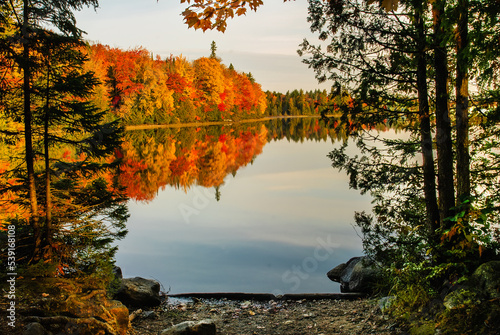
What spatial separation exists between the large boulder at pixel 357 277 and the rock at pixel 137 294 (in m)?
4.15

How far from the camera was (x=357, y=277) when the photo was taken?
8.60 m

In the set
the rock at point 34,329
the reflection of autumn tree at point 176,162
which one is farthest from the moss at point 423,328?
the reflection of autumn tree at point 176,162

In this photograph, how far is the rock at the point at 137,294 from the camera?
752 cm

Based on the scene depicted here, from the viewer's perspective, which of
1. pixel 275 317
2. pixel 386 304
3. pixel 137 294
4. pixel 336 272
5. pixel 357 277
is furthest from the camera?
pixel 336 272

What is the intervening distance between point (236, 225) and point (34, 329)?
10630 millimetres

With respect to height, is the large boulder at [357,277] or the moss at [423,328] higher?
the moss at [423,328]

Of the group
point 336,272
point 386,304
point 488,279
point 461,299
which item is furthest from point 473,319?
point 336,272

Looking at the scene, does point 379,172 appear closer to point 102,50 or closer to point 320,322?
point 320,322

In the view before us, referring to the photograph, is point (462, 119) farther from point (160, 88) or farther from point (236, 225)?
point (160, 88)

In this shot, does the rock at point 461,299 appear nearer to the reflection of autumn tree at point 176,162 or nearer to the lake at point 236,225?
the lake at point 236,225

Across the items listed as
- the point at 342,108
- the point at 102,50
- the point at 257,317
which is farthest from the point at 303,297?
the point at 102,50

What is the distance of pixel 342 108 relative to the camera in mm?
7023

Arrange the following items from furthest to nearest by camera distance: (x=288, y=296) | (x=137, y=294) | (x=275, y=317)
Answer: (x=288, y=296) < (x=137, y=294) < (x=275, y=317)

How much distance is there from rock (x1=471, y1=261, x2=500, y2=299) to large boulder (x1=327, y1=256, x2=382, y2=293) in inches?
89.9
